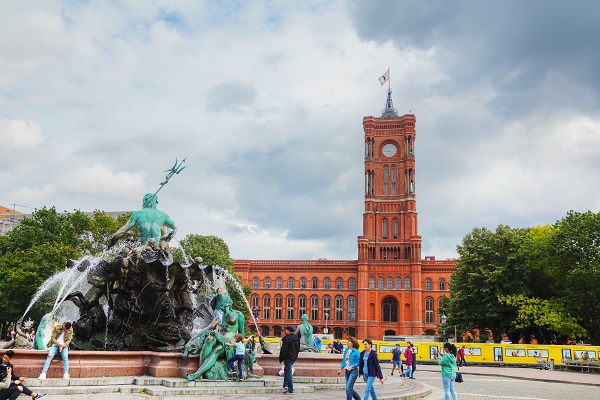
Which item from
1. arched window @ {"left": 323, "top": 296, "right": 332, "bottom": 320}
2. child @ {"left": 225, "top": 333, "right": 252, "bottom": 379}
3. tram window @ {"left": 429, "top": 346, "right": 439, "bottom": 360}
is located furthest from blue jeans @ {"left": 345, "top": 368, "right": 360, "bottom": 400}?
arched window @ {"left": 323, "top": 296, "right": 332, "bottom": 320}

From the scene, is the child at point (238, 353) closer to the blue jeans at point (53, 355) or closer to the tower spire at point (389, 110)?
the blue jeans at point (53, 355)

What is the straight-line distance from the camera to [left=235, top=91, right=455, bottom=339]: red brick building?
82.9m

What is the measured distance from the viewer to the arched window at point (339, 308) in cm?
8669

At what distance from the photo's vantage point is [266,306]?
8950 centimetres

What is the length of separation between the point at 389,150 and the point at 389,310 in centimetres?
2577

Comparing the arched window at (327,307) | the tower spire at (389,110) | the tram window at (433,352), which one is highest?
the tower spire at (389,110)

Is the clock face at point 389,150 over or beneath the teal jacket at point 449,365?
over

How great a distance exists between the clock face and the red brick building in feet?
0.54

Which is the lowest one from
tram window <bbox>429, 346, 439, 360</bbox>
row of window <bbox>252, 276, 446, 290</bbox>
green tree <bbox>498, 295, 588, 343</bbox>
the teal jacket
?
tram window <bbox>429, 346, 439, 360</bbox>

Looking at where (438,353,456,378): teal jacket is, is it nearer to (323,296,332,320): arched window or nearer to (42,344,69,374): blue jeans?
(42,344,69,374): blue jeans

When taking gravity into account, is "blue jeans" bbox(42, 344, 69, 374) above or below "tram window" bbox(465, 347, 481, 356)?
above

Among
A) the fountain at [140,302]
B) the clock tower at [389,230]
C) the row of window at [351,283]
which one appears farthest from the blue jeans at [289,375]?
the row of window at [351,283]

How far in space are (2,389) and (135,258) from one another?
268 inches

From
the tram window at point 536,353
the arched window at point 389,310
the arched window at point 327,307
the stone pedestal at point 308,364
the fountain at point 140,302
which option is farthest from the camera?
the arched window at point 327,307
